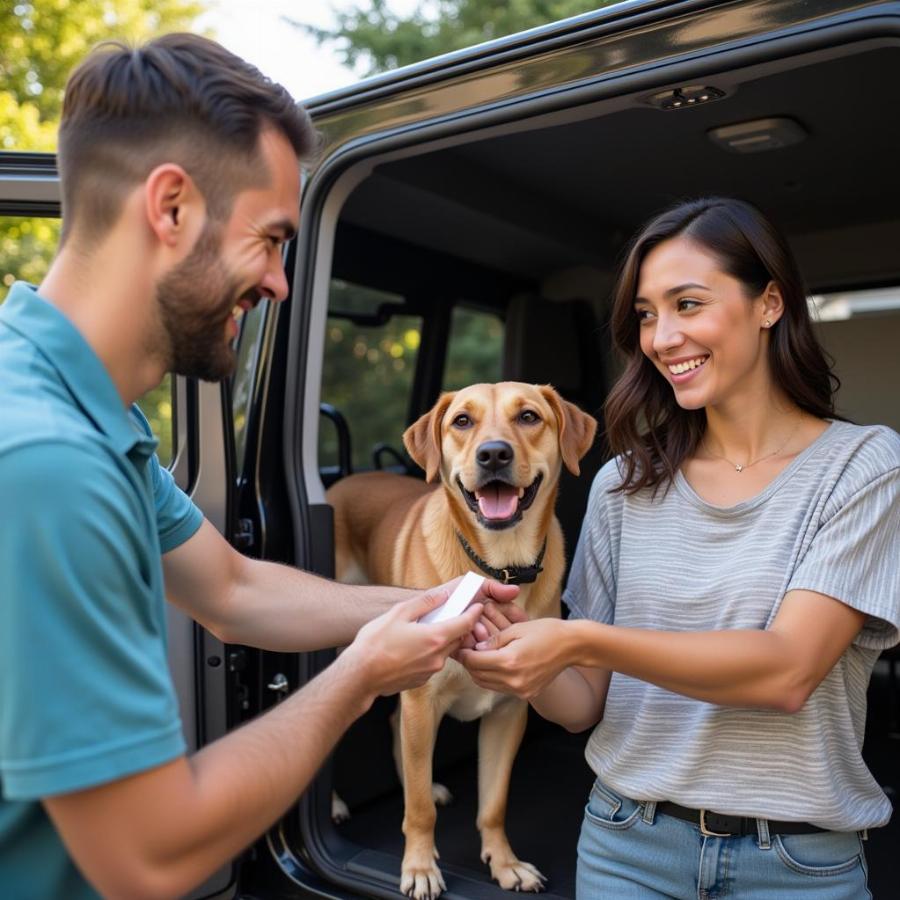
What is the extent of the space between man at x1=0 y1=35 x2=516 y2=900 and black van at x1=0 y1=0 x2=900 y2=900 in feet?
2.94

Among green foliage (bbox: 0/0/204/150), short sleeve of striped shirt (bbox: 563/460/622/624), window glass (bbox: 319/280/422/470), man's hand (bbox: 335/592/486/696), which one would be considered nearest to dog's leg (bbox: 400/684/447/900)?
short sleeve of striped shirt (bbox: 563/460/622/624)

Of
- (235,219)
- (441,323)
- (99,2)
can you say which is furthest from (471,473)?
(99,2)

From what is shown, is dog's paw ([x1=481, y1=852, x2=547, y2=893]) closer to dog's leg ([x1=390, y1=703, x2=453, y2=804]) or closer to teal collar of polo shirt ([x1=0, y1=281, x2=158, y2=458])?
dog's leg ([x1=390, y1=703, x2=453, y2=804])

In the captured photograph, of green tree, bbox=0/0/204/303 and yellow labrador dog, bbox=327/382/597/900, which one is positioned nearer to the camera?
yellow labrador dog, bbox=327/382/597/900

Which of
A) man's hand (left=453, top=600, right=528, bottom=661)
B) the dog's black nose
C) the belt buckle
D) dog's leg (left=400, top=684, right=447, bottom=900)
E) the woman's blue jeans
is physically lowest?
dog's leg (left=400, top=684, right=447, bottom=900)

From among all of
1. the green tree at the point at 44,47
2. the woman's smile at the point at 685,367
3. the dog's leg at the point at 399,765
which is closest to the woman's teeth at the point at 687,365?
the woman's smile at the point at 685,367

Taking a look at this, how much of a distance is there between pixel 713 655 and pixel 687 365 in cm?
62

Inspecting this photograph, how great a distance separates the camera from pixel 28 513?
103 centimetres

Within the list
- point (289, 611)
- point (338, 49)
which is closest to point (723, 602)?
Result: point (289, 611)

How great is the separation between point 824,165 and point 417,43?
27.5 feet

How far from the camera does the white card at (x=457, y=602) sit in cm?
162

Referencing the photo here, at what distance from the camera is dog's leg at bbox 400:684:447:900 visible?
8.37 ft

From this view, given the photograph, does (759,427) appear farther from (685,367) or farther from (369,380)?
(369,380)

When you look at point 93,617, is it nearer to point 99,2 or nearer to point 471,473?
point 471,473
